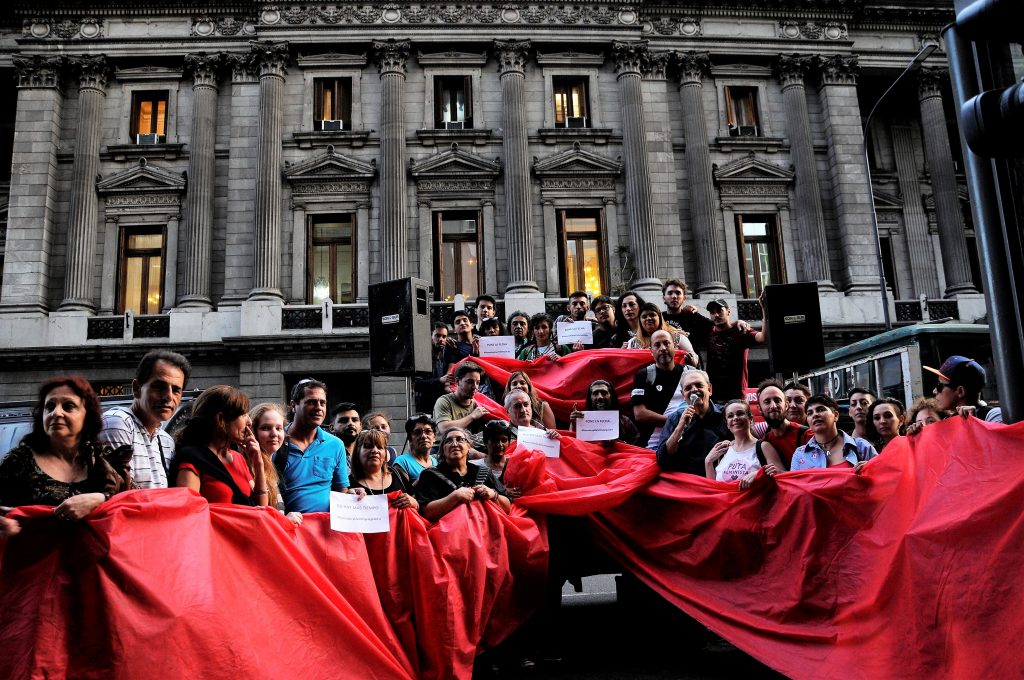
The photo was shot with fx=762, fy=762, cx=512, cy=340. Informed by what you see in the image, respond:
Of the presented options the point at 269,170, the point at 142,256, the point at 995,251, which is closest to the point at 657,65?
the point at 269,170

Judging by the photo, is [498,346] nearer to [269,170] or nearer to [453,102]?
[269,170]

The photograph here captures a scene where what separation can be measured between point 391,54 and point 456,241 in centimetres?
654

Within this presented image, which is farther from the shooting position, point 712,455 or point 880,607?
point 712,455

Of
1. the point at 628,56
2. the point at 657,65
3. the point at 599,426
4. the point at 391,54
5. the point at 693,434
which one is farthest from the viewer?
the point at 657,65

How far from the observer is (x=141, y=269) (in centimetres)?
2459

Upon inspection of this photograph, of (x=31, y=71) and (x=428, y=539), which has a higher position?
(x=31, y=71)

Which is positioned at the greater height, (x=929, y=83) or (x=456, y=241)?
(x=929, y=83)

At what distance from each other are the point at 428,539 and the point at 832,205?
2467 cm

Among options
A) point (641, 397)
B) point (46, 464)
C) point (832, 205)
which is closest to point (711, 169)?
point (832, 205)

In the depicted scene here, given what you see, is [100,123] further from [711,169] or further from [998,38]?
[998,38]

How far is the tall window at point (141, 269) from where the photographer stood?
2436 centimetres

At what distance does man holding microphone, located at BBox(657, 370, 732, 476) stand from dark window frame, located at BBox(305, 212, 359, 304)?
61.4ft

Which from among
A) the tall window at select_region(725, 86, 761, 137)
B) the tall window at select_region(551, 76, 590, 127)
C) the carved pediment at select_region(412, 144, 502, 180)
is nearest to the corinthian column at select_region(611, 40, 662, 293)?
the tall window at select_region(551, 76, 590, 127)

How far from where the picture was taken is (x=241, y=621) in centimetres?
435
